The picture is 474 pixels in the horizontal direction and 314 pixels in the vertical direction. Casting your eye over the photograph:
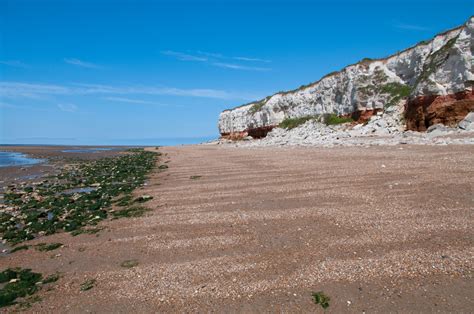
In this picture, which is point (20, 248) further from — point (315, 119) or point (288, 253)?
point (315, 119)

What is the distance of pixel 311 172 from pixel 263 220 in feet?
17.5

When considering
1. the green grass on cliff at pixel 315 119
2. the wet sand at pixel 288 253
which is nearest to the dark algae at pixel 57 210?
the wet sand at pixel 288 253

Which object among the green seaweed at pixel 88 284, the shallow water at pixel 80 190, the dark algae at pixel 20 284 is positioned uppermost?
the shallow water at pixel 80 190

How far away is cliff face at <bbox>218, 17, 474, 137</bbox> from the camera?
67.3ft

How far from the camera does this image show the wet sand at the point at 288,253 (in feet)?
12.5

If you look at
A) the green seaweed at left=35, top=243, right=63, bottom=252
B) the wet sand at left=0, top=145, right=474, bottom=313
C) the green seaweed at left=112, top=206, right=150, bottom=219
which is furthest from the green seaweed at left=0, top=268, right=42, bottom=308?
the green seaweed at left=112, top=206, right=150, bottom=219

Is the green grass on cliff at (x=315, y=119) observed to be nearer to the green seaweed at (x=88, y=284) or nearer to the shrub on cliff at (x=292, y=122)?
the shrub on cliff at (x=292, y=122)

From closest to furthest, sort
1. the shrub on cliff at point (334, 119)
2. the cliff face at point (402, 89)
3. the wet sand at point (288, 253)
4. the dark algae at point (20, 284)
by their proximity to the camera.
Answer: the wet sand at point (288, 253), the dark algae at point (20, 284), the cliff face at point (402, 89), the shrub on cliff at point (334, 119)

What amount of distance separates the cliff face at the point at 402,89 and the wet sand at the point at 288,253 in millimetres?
13977

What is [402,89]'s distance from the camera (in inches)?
1172

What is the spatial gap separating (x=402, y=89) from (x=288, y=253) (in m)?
29.8

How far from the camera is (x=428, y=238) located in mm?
4930

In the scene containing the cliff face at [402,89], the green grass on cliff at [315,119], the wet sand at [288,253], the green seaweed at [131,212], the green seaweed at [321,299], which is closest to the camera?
the green seaweed at [321,299]

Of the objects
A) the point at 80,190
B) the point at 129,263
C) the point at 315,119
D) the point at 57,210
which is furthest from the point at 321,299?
the point at 315,119
